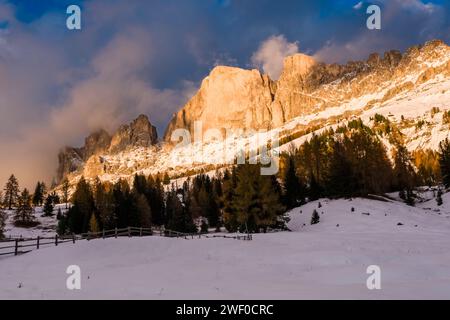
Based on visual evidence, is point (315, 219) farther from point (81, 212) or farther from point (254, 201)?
point (81, 212)

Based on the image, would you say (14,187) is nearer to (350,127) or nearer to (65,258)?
(65,258)

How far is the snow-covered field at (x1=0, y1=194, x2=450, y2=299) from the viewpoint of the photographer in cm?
1212

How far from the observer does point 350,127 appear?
573 feet

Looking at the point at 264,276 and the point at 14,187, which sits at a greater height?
the point at 14,187

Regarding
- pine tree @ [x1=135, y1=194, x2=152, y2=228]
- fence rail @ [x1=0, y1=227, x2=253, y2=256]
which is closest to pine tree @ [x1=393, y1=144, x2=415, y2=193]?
fence rail @ [x1=0, y1=227, x2=253, y2=256]

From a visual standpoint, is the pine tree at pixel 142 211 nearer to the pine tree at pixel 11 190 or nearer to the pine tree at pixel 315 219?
the pine tree at pixel 315 219

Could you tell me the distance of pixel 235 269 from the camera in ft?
61.6

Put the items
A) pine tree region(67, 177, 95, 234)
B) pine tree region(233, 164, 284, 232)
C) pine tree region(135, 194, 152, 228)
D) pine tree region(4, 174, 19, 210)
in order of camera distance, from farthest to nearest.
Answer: pine tree region(4, 174, 19, 210) → pine tree region(67, 177, 95, 234) → pine tree region(135, 194, 152, 228) → pine tree region(233, 164, 284, 232)

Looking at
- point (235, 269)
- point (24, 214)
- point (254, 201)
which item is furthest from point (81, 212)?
point (235, 269)

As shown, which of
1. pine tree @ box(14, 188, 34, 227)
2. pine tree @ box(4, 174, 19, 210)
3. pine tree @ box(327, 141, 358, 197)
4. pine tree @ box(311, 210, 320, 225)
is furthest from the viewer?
pine tree @ box(4, 174, 19, 210)

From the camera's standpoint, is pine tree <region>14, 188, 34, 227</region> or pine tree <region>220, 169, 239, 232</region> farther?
pine tree <region>14, 188, 34, 227</region>

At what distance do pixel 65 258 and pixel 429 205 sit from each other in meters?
58.8

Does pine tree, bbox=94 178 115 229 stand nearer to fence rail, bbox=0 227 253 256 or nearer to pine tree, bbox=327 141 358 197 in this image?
fence rail, bbox=0 227 253 256
